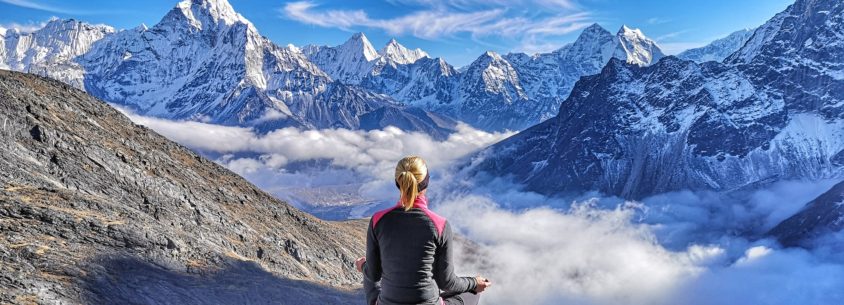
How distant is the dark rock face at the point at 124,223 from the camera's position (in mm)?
33312

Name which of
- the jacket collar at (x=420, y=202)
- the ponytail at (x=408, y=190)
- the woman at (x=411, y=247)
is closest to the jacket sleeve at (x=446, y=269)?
the woman at (x=411, y=247)

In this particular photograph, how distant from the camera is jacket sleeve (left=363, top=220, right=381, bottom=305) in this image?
920 centimetres

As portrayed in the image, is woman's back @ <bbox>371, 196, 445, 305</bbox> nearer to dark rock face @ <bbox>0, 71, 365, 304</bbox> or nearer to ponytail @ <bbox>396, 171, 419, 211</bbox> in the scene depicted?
ponytail @ <bbox>396, 171, 419, 211</bbox>

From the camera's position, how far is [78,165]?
54062mm

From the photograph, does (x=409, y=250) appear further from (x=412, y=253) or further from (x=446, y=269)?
(x=446, y=269)

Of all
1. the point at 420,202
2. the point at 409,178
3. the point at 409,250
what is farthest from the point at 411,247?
the point at 409,178

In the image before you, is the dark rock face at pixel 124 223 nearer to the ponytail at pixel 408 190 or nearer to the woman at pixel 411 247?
the woman at pixel 411 247

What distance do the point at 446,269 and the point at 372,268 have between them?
4.01 ft

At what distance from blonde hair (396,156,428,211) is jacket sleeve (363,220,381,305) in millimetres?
808

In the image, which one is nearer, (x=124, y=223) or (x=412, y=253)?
(x=412, y=253)

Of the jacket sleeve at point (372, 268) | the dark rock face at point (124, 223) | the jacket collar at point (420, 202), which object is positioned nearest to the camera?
the jacket collar at point (420, 202)

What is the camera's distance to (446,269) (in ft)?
30.2

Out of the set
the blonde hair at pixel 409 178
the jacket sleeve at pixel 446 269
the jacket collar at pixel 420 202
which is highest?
the blonde hair at pixel 409 178

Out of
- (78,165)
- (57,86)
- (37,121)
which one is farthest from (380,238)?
(57,86)
